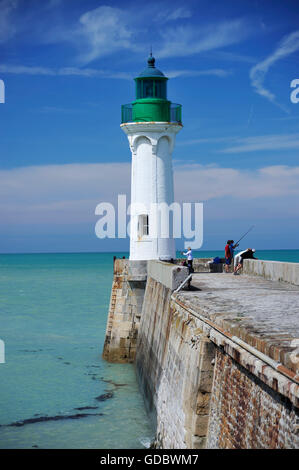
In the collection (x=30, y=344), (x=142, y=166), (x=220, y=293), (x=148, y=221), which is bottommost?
(x=30, y=344)

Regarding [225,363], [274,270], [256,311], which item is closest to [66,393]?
[274,270]

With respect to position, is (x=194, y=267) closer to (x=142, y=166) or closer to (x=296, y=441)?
(x=142, y=166)

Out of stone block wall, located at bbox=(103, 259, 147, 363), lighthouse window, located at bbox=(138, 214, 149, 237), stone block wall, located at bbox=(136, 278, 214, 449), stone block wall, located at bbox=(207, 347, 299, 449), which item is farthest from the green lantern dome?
stone block wall, located at bbox=(207, 347, 299, 449)

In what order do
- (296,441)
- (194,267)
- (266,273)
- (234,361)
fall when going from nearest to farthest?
(296,441), (234,361), (266,273), (194,267)

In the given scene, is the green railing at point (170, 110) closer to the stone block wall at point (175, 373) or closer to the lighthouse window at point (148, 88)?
the lighthouse window at point (148, 88)

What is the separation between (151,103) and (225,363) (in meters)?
13.6

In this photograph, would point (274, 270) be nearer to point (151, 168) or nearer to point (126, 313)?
point (126, 313)

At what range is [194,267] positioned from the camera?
20344 mm

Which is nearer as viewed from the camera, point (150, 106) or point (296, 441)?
point (296, 441)

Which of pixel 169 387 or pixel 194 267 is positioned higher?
pixel 194 267

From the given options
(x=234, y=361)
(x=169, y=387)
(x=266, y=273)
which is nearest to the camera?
(x=234, y=361)

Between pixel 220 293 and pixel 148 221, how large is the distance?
27.3 feet

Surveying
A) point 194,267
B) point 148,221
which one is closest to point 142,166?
point 148,221

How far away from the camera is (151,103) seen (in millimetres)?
19625
